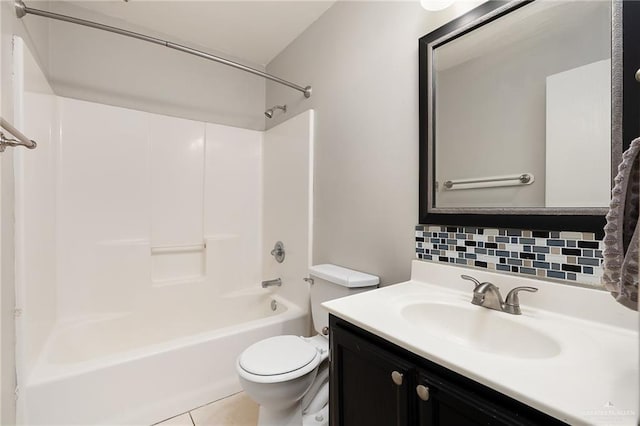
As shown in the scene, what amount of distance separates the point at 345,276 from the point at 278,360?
52cm

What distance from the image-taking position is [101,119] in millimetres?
1907

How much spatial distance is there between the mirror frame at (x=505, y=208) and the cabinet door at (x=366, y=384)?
24.9 inches

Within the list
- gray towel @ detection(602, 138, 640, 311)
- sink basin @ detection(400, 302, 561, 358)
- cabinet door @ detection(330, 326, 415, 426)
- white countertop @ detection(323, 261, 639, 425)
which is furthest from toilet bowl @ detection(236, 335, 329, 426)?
gray towel @ detection(602, 138, 640, 311)

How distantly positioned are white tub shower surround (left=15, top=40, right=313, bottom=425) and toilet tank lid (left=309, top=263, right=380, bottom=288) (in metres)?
0.39

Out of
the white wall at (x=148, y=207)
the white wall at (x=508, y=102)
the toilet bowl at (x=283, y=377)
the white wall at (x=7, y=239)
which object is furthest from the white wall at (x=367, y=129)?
the white wall at (x=7, y=239)

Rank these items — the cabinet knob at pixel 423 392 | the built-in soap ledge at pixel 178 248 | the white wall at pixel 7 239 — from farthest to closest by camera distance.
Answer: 1. the built-in soap ledge at pixel 178 248
2. the white wall at pixel 7 239
3. the cabinet knob at pixel 423 392

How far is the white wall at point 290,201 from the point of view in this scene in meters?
1.96

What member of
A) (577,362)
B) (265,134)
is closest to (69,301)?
(265,134)

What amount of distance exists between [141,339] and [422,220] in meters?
2.14

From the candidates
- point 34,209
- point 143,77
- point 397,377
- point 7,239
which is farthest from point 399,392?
point 143,77

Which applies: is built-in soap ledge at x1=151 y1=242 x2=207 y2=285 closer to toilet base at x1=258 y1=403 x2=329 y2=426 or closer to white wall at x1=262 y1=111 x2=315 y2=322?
white wall at x1=262 y1=111 x2=315 y2=322

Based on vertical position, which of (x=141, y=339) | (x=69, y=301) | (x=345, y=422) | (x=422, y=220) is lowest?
(x=141, y=339)

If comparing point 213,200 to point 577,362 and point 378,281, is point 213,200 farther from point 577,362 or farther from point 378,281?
point 577,362

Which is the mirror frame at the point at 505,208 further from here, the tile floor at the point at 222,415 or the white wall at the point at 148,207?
the white wall at the point at 148,207
